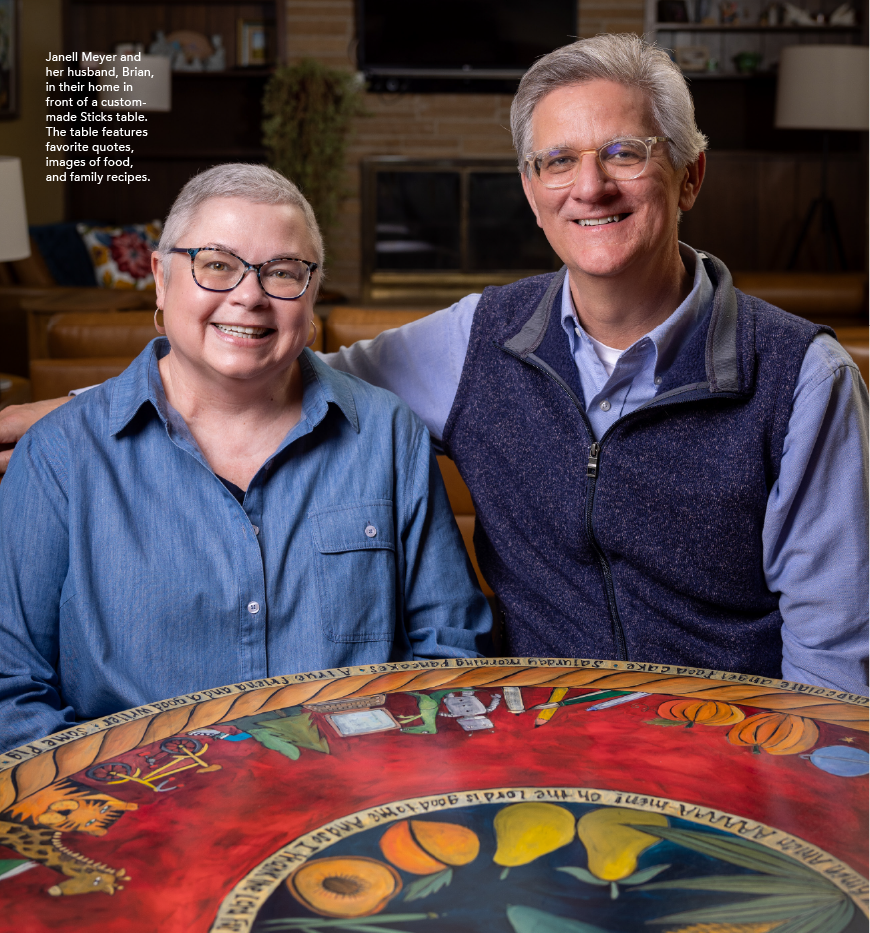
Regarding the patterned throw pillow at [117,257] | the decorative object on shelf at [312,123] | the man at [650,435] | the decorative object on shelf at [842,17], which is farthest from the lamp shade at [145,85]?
the man at [650,435]

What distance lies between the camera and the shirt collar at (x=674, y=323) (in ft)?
4.57

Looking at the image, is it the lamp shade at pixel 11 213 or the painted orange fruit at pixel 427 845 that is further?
the lamp shade at pixel 11 213

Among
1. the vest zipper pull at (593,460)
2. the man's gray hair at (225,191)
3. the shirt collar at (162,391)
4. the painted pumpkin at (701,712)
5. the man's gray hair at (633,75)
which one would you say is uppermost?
the man's gray hair at (633,75)

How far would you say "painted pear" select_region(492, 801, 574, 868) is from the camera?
0.69m

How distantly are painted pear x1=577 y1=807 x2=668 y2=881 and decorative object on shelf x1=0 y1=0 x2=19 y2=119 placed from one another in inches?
227

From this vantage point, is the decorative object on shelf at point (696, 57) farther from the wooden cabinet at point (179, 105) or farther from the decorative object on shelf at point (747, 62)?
the wooden cabinet at point (179, 105)

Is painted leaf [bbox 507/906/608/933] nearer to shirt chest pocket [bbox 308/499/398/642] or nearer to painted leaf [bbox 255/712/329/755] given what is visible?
painted leaf [bbox 255/712/329/755]

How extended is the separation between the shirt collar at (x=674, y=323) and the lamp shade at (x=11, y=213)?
277 cm

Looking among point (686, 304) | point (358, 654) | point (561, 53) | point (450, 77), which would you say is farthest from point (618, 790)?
point (450, 77)

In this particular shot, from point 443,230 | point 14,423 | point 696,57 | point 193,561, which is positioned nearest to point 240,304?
point 193,561

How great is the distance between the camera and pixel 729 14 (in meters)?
6.72

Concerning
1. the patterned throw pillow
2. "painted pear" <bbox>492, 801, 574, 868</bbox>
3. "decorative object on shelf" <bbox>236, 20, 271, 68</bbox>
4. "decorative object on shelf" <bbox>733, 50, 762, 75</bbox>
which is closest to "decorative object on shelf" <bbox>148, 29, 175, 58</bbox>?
"decorative object on shelf" <bbox>236, 20, 271, 68</bbox>

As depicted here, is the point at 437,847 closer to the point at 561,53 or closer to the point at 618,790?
the point at 618,790

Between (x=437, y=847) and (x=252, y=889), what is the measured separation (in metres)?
0.13
